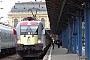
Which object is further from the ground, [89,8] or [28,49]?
[89,8]

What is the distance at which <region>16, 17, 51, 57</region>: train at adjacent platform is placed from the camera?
75.5ft

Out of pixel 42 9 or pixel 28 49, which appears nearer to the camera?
pixel 28 49

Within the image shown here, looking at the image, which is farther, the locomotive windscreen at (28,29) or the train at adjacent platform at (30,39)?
the locomotive windscreen at (28,29)

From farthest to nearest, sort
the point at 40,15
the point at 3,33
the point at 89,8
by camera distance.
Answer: the point at 40,15, the point at 3,33, the point at 89,8

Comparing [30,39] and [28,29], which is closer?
[30,39]

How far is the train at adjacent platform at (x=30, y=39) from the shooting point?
2302 cm

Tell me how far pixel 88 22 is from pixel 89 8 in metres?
0.79

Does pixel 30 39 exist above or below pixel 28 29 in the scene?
below

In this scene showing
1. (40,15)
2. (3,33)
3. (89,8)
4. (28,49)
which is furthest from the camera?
(40,15)

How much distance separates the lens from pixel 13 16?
9750 cm

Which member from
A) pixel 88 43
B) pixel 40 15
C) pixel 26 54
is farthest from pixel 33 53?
pixel 40 15

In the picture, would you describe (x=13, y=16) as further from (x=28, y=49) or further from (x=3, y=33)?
(x=28, y=49)

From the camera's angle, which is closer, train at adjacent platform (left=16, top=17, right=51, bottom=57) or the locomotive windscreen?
train at adjacent platform (left=16, top=17, right=51, bottom=57)

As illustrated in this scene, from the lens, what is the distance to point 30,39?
76.0 ft
